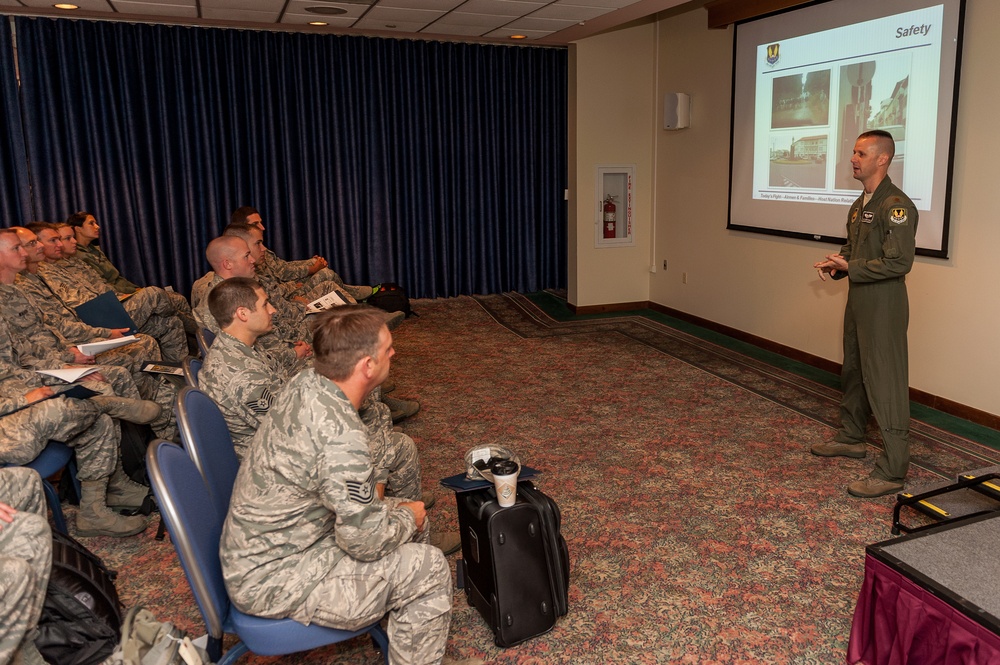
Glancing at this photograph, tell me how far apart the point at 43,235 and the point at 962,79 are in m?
5.59

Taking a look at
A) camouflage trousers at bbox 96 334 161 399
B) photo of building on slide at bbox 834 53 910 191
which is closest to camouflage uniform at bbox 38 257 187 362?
camouflage trousers at bbox 96 334 161 399

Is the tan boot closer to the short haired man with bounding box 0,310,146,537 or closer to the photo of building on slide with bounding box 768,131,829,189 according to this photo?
the short haired man with bounding box 0,310,146,537

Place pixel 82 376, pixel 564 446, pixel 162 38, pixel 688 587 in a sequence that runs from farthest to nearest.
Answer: pixel 162 38 < pixel 564 446 < pixel 82 376 < pixel 688 587

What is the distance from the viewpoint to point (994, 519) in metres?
2.46

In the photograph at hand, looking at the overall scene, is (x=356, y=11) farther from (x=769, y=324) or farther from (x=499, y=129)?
(x=769, y=324)

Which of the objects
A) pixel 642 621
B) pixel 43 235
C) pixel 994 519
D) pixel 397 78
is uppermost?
pixel 397 78

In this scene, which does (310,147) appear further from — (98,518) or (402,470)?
(402,470)

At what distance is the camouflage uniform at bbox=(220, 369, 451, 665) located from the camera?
6.04ft

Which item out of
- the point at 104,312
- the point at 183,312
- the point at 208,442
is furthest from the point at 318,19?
the point at 208,442

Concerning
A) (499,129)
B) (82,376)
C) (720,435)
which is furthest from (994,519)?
(499,129)

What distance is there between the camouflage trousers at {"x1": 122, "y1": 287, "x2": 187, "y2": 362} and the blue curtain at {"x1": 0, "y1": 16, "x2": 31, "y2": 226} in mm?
2190

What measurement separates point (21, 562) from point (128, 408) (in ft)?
5.41

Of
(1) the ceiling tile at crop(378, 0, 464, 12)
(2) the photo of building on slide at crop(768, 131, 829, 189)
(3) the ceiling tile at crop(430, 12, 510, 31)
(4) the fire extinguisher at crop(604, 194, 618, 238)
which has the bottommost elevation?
(4) the fire extinguisher at crop(604, 194, 618, 238)

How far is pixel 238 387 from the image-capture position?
2.73 metres
